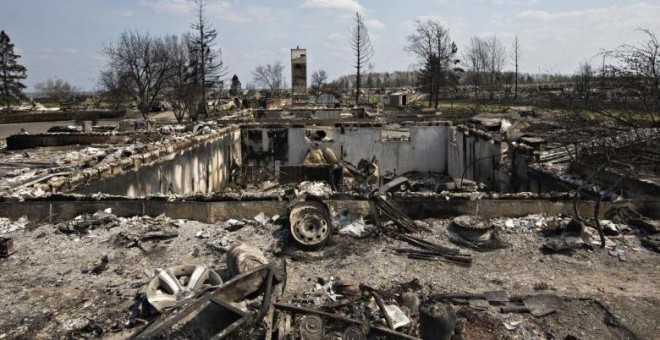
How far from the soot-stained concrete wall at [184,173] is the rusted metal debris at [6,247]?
2.73m

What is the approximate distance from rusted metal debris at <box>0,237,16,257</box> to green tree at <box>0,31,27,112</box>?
4063 centimetres

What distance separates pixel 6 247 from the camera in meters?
6.16

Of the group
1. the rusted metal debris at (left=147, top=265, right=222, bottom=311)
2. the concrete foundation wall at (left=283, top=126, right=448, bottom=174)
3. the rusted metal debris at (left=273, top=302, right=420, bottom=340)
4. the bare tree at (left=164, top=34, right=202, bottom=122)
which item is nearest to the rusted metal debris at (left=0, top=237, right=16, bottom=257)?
the rusted metal debris at (left=147, top=265, right=222, bottom=311)

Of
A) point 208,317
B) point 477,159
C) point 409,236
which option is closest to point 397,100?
point 477,159

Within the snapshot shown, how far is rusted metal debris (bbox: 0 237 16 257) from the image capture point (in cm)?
615

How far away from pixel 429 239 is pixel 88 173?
672 centimetres

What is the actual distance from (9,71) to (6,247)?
4275 cm

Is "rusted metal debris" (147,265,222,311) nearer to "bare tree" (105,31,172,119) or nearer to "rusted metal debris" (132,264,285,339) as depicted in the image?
"rusted metal debris" (132,264,285,339)

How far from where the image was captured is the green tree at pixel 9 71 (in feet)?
131

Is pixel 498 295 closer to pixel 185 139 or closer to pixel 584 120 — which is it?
pixel 584 120

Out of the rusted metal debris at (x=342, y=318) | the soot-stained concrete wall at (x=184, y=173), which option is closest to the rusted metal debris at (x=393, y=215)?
the rusted metal debris at (x=342, y=318)

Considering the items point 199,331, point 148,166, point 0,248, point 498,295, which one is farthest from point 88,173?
point 498,295

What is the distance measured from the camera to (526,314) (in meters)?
4.73

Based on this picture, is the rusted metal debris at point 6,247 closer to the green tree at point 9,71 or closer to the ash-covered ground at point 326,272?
the ash-covered ground at point 326,272
